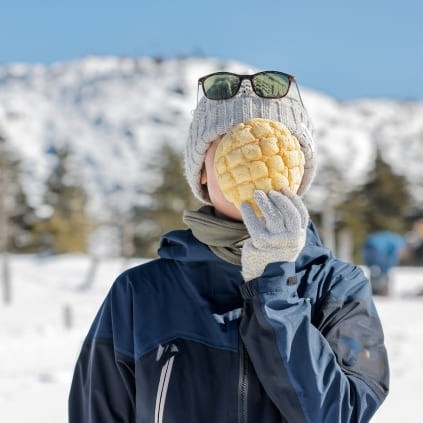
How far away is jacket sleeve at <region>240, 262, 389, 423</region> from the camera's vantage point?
4.69 feet

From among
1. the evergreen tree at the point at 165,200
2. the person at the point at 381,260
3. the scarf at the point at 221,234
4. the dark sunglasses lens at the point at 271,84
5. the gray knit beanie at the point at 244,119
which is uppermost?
the dark sunglasses lens at the point at 271,84

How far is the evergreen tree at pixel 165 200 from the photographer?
3525 cm

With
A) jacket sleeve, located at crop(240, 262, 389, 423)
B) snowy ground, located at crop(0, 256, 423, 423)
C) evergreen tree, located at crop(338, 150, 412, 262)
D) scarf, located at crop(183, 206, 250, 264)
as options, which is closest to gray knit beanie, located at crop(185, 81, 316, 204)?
scarf, located at crop(183, 206, 250, 264)

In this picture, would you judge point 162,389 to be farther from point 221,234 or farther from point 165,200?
point 165,200

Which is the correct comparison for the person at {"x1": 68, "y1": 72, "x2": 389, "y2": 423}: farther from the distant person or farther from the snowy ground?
the distant person

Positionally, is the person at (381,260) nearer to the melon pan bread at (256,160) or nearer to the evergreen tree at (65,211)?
the evergreen tree at (65,211)

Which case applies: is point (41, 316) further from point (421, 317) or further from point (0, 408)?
point (0, 408)

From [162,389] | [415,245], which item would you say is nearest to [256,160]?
[162,389]

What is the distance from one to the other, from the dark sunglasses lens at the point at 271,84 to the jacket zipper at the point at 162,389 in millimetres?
667

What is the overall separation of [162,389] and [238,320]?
0.23m

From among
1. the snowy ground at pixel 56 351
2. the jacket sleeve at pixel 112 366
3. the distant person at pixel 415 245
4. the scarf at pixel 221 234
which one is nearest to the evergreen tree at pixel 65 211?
the snowy ground at pixel 56 351

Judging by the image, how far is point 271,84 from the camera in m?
1.73

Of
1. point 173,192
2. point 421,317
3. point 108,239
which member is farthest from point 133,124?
point 421,317

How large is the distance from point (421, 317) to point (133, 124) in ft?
390
